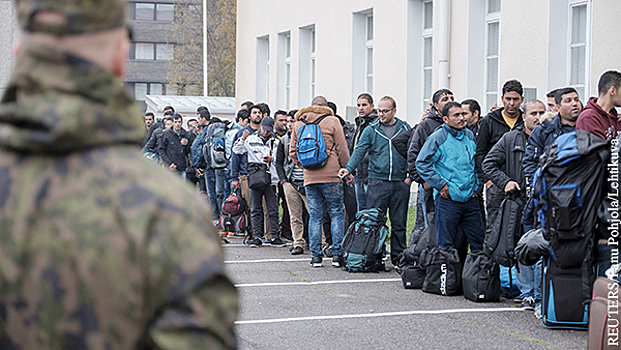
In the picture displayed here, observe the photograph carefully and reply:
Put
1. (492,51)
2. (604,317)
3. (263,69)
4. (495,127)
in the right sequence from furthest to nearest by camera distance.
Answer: (263,69) → (492,51) → (495,127) → (604,317)

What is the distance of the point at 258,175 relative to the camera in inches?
488

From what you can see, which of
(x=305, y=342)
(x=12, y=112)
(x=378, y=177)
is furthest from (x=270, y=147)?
(x=12, y=112)

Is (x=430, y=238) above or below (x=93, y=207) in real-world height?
below

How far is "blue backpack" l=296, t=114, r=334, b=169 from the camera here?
9953 mm

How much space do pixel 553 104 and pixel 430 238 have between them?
2073 mm

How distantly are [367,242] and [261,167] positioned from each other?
313 centimetres

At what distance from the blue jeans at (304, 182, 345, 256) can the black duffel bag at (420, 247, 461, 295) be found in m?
1.98

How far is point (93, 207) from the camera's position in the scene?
1.56 m

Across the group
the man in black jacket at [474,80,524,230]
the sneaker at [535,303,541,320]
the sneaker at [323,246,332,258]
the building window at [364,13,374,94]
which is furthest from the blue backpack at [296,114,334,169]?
the building window at [364,13,374,94]

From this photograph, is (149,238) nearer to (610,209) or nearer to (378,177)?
(610,209)

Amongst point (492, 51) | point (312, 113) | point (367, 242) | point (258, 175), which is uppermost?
point (492, 51)

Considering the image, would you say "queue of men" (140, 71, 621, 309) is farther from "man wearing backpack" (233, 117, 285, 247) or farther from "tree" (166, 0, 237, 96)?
"tree" (166, 0, 237, 96)

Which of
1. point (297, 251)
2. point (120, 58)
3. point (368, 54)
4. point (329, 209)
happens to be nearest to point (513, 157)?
point (329, 209)

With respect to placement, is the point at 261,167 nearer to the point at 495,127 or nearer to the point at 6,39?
the point at 6,39
